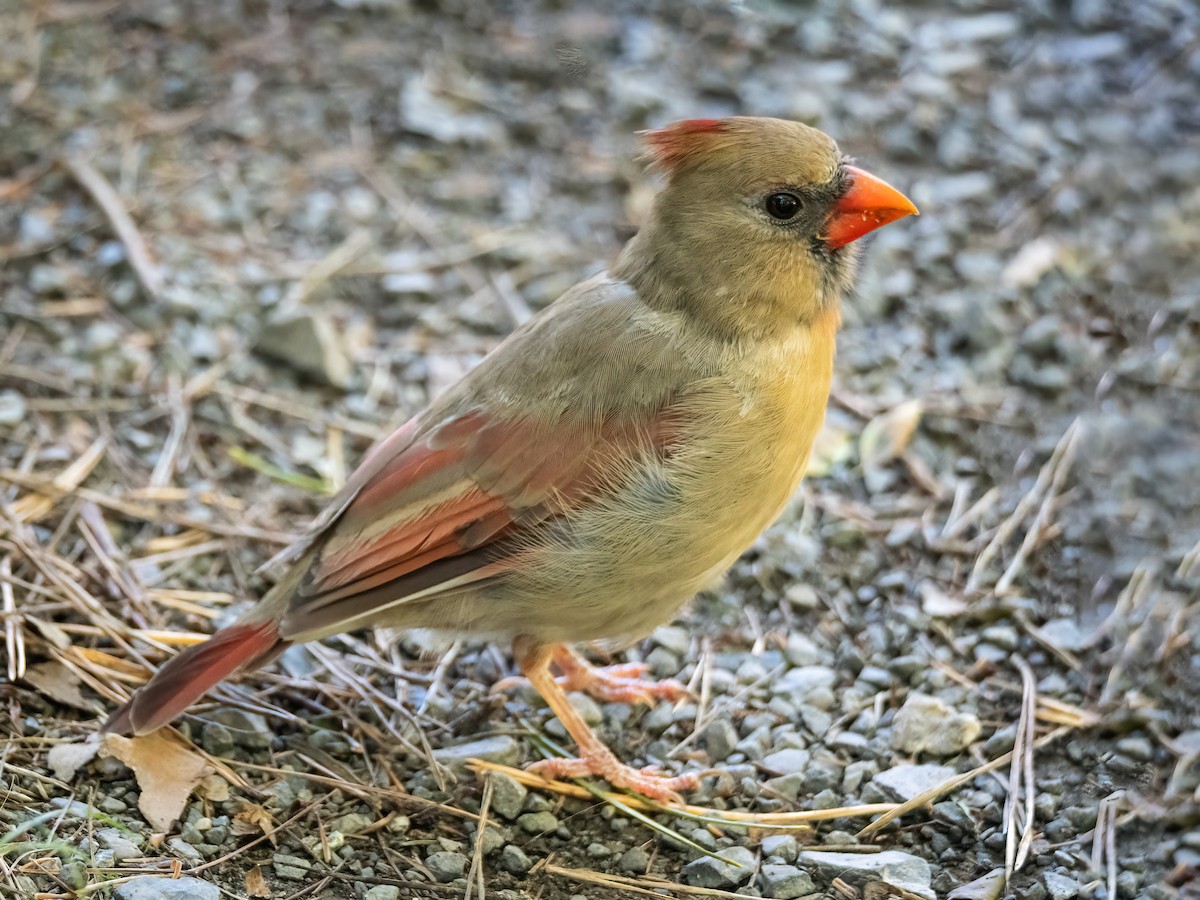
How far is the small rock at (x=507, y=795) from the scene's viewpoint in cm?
293

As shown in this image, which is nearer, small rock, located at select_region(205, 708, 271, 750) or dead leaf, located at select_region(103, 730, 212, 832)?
dead leaf, located at select_region(103, 730, 212, 832)

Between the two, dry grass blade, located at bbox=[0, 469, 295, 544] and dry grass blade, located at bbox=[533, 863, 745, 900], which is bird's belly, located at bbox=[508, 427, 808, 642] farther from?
dry grass blade, located at bbox=[0, 469, 295, 544]

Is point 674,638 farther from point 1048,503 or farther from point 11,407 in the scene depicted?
point 11,407

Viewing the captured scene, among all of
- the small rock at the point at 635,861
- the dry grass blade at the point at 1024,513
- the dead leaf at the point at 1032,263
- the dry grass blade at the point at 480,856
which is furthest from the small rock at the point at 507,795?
the dead leaf at the point at 1032,263

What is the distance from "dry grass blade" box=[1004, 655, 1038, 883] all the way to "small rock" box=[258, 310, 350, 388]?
86.4 inches

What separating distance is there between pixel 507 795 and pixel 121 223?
103 inches

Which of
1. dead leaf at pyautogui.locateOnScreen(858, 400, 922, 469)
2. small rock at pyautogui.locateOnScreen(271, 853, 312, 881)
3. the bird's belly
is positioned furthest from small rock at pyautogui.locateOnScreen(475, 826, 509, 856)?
dead leaf at pyautogui.locateOnScreen(858, 400, 922, 469)

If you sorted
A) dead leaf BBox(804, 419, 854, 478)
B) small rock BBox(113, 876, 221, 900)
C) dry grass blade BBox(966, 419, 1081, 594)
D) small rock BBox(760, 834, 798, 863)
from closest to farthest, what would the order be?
1. small rock BBox(113, 876, 221, 900)
2. small rock BBox(760, 834, 798, 863)
3. dry grass blade BBox(966, 419, 1081, 594)
4. dead leaf BBox(804, 419, 854, 478)

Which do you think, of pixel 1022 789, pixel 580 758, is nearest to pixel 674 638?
pixel 580 758

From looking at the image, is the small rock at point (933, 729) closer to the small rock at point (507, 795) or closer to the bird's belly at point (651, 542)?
the bird's belly at point (651, 542)

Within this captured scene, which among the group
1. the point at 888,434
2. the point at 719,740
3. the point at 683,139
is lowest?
the point at 719,740

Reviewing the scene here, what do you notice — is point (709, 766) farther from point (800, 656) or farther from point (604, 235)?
point (604, 235)

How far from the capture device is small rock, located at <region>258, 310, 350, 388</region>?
4.20 meters

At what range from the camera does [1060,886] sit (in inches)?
105
